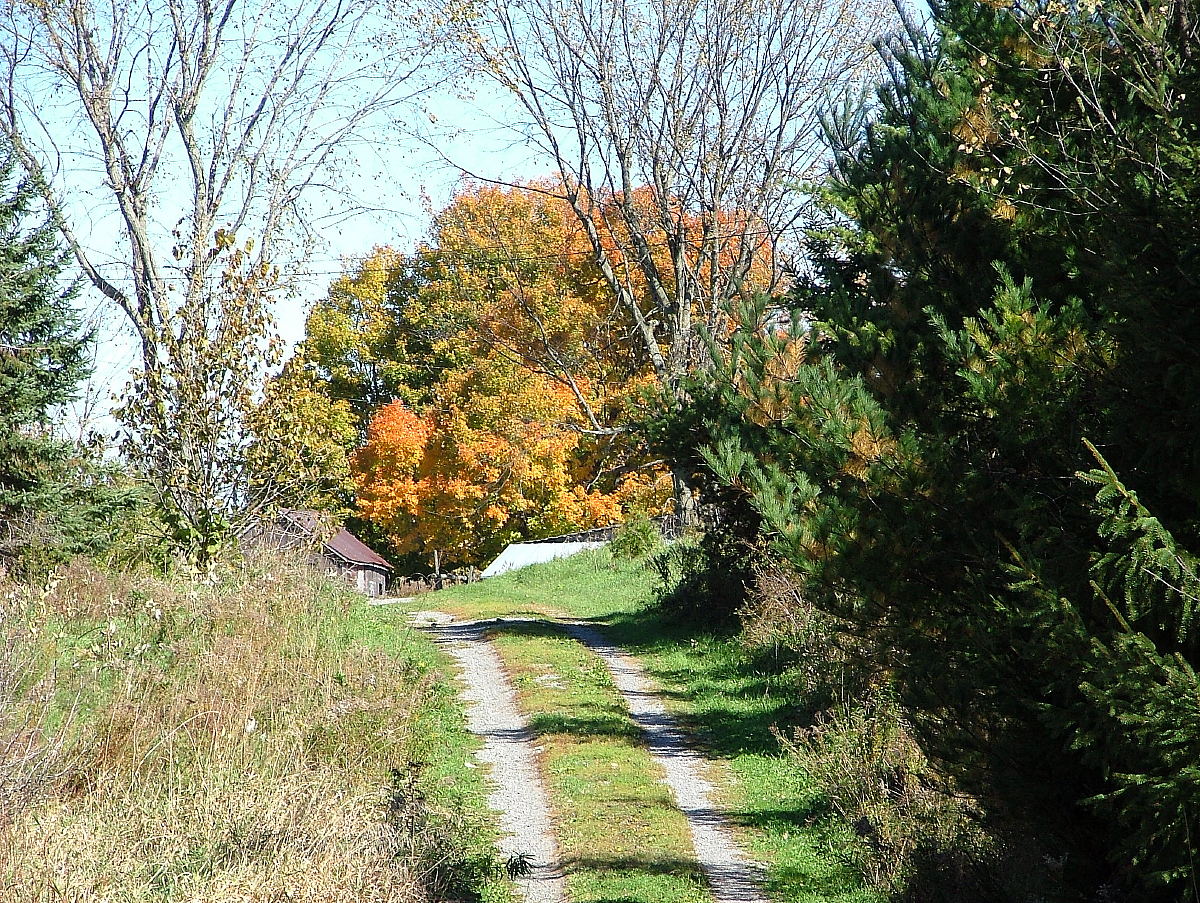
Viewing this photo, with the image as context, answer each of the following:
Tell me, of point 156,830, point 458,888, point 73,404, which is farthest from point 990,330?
point 73,404

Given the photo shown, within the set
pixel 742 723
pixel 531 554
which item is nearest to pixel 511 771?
pixel 742 723

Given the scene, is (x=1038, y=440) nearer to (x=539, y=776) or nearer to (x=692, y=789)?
(x=692, y=789)

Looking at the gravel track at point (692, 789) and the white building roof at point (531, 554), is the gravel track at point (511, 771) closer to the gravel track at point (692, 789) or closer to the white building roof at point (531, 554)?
the gravel track at point (692, 789)

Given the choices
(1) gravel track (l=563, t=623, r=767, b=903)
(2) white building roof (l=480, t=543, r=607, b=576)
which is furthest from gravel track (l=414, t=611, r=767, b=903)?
(2) white building roof (l=480, t=543, r=607, b=576)

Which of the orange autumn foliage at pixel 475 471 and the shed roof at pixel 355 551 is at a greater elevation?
the orange autumn foliage at pixel 475 471

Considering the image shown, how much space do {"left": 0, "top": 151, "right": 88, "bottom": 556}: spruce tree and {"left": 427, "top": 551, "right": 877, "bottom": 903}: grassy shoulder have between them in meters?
7.82

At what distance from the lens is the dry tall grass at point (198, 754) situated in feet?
18.4

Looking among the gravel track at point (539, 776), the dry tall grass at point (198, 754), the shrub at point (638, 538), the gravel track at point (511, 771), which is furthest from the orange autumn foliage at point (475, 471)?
the dry tall grass at point (198, 754)

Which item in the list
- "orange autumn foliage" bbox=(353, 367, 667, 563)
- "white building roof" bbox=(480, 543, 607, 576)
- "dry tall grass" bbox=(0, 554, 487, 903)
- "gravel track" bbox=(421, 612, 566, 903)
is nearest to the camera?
"dry tall grass" bbox=(0, 554, 487, 903)

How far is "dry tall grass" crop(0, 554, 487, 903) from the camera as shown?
18.4 feet

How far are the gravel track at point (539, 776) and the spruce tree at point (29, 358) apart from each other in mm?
6886

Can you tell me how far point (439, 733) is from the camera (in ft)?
35.5

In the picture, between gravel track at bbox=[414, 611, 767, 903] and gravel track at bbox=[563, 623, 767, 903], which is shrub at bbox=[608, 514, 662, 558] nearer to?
gravel track at bbox=[414, 611, 767, 903]

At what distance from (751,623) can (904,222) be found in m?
9.68
